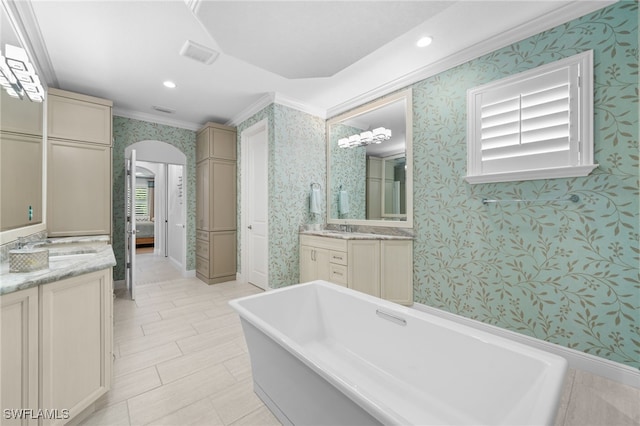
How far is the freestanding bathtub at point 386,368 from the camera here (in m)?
1.02

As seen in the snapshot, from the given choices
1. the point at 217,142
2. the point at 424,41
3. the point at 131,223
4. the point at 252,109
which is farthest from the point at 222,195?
the point at 424,41

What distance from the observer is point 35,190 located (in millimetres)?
2295

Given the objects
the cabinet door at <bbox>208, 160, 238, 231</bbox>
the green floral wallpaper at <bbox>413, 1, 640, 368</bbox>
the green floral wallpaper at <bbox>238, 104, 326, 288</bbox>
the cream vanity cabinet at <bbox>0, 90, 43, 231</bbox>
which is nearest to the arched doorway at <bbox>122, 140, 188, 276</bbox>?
the cabinet door at <bbox>208, 160, 238, 231</bbox>

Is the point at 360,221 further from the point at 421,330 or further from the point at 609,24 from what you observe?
the point at 609,24

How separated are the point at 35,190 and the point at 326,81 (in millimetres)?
3050

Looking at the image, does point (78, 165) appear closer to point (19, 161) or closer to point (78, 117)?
point (78, 117)

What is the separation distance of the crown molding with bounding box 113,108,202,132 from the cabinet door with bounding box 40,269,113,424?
11.4 ft

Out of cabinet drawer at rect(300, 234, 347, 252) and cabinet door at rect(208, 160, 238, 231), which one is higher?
cabinet door at rect(208, 160, 238, 231)

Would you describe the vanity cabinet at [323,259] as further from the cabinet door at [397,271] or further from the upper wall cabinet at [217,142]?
the upper wall cabinet at [217,142]

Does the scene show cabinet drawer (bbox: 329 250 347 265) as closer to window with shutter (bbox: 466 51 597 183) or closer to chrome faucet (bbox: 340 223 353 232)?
chrome faucet (bbox: 340 223 353 232)

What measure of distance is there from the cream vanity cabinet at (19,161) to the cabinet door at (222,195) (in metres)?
1.97

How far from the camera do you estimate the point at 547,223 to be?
80.9 inches

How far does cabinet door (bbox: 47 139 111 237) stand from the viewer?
9.50 feet

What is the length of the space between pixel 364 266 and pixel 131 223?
315cm
